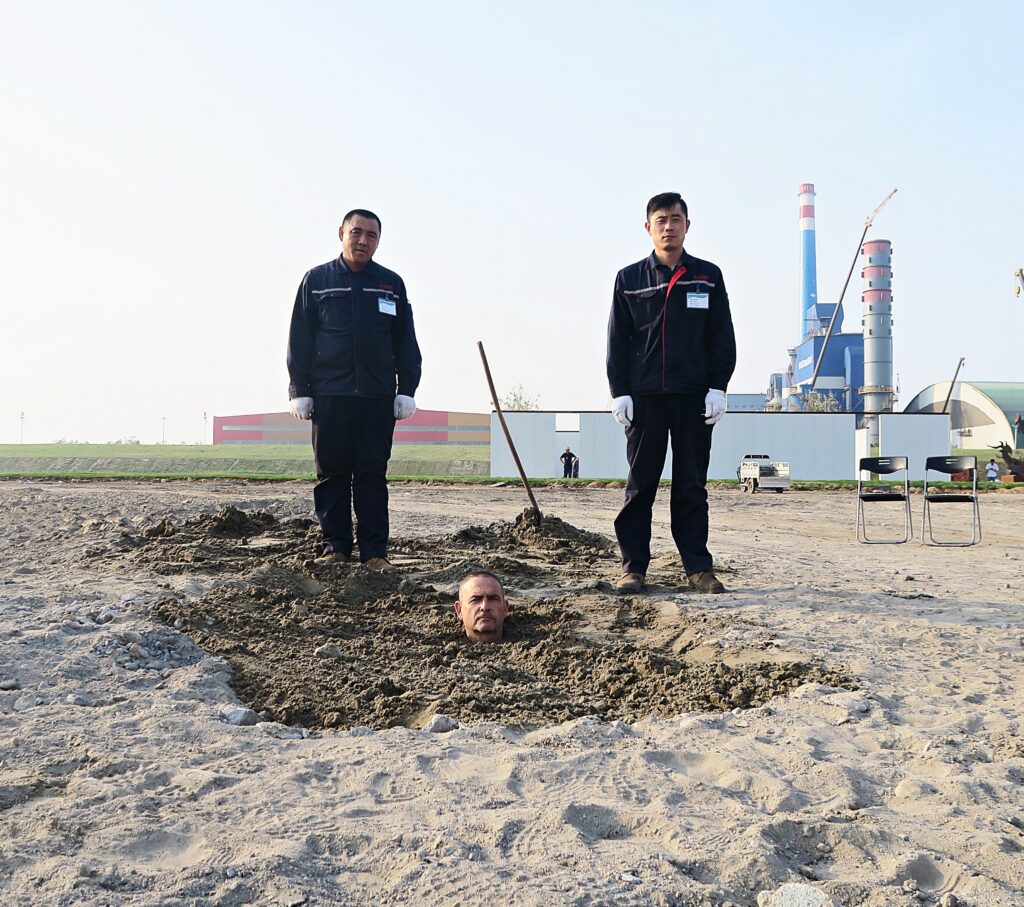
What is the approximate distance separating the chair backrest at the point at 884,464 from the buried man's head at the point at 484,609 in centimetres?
588

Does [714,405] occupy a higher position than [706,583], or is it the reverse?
[714,405]

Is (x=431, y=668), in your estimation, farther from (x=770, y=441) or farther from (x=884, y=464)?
(x=770, y=441)

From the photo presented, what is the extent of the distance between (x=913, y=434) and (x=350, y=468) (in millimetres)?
28799

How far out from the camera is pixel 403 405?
572 centimetres

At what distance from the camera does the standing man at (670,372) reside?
16.6ft

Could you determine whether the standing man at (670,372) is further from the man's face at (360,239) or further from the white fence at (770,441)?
the white fence at (770,441)

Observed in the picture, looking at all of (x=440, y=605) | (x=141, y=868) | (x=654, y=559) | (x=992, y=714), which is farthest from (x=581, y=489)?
(x=141, y=868)

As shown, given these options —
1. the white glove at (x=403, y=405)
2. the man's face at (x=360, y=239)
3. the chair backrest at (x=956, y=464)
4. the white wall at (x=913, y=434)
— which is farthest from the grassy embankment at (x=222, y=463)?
the man's face at (x=360, y=239)

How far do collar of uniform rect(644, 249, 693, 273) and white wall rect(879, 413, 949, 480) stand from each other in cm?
2732

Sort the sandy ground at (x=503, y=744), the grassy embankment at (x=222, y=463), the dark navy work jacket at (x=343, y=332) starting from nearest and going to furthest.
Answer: the sandy ground at (x=503, y=744)
the dark navy work jacket at (x=343, y=332)
the grassy embankment at (x=222, y=463)

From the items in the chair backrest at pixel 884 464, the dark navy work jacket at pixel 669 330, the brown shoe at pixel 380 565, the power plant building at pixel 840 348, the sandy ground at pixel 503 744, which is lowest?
the sandy ground at pixel 503 744

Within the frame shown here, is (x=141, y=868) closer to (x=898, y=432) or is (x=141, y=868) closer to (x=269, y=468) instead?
(x=898, y=432)

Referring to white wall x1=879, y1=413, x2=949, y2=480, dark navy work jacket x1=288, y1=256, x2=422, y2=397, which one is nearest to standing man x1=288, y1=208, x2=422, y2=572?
dark navy work jacket x1=288, y1=256, x2=422, y2=397

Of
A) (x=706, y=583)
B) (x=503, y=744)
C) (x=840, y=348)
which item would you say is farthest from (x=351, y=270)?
(x=840, y=348)
